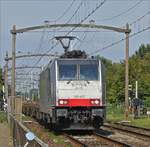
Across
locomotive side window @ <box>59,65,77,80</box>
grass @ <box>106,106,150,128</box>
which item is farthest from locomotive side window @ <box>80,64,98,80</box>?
grass @ <box>106,106,150,128</box>

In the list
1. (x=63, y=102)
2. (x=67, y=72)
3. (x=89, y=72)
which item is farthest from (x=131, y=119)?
(x=63, y=102)

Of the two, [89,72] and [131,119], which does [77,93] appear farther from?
[131,119]

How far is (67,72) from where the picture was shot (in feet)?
89.6

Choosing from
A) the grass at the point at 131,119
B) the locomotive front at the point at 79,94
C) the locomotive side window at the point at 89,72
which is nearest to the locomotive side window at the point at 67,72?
the locomotive front at the point at 79,94

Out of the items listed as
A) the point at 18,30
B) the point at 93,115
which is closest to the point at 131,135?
the point at 93,115

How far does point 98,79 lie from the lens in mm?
27047

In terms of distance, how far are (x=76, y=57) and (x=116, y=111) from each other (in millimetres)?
32082

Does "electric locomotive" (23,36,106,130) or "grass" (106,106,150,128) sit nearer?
"electric locomotive" (23,36,106,130)

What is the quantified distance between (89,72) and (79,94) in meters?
1.20

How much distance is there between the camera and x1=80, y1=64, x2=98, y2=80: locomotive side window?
27.2 meters

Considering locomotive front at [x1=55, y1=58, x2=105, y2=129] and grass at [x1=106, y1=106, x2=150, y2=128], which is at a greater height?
locomotive front at [x1=55, y1=58, x2=105, y2=129]

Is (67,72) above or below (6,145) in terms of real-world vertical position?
above

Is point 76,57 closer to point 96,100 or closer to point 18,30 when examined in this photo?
point 96,100

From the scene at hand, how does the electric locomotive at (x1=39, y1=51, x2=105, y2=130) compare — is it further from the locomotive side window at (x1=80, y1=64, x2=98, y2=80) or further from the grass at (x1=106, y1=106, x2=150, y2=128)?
the grass at (x1=106, y1=106, x2=150, y2=128)
